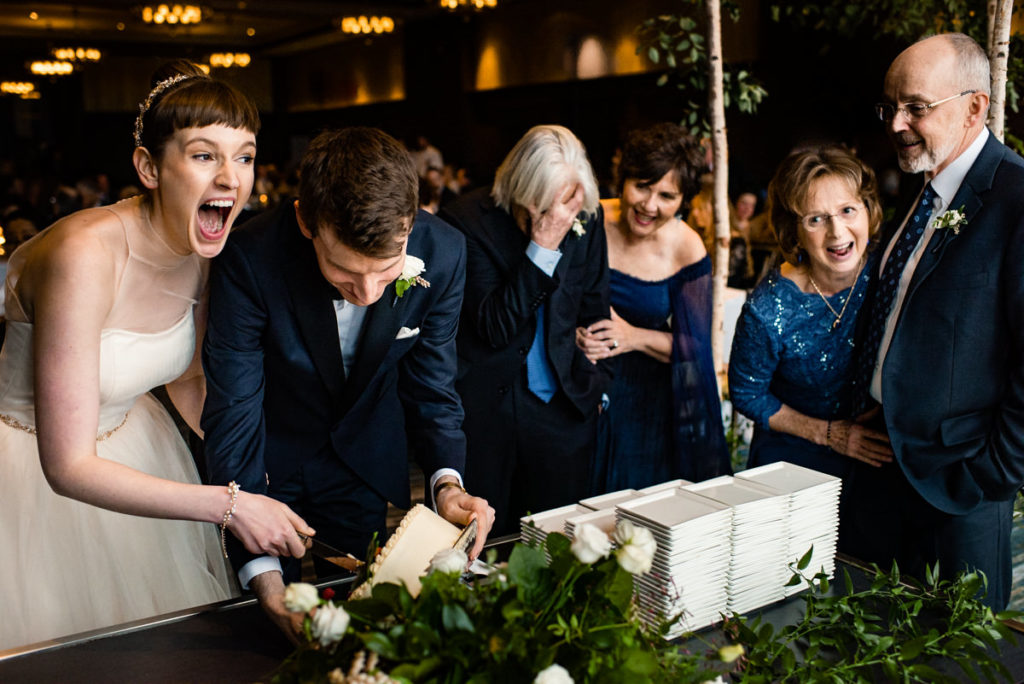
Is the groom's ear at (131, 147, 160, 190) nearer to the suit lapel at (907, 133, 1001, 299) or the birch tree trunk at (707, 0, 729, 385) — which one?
the suit lapel at (907, 133, 1001, 299)

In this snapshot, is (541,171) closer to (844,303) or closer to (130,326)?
(844,303)

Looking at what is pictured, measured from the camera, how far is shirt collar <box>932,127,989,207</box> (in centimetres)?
204

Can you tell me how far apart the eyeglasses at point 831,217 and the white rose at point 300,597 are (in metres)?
1.69

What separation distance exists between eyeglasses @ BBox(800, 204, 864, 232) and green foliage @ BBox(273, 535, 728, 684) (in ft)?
4.76

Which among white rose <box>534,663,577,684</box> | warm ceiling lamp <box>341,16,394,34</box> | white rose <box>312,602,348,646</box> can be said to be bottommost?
white rose <box>534,663,577,684</box>

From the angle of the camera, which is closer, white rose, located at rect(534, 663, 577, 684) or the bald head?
white rose, located at rect(534, 663, 577, 684)

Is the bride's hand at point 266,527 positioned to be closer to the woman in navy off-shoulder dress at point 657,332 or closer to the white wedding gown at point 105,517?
the white wedding gown at point 105,517

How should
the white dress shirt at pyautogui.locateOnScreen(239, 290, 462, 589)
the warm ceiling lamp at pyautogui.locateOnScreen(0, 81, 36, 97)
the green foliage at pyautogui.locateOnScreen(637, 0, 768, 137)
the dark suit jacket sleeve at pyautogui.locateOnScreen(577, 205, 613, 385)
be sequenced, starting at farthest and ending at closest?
the warm ceiling lamp at pyautogui.locateOnScreen(0, 81, 36, 97) < the green foliage at pyautogui.locateOnScreen(637, 0, 768, 137) < the dark suit jacket sleeve at pyautogui.locateOnScreen(577, 205, 613, 385) < the white dress shirt at pyautogui.locateOnScreen(239, 290, 462, 589)

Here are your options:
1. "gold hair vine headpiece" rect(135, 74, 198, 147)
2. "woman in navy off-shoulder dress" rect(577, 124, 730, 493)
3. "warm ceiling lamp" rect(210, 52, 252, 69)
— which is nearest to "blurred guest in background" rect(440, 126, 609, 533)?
"woman in navy off-shoulder dress" rect(577, 124, 730, 493)

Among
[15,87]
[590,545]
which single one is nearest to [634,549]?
[590,545]

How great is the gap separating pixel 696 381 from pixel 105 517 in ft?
6.00

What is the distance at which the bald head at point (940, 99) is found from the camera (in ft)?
6.66

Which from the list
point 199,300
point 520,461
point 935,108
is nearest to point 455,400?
point 199,300

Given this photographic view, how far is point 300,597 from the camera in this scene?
0.93 m
